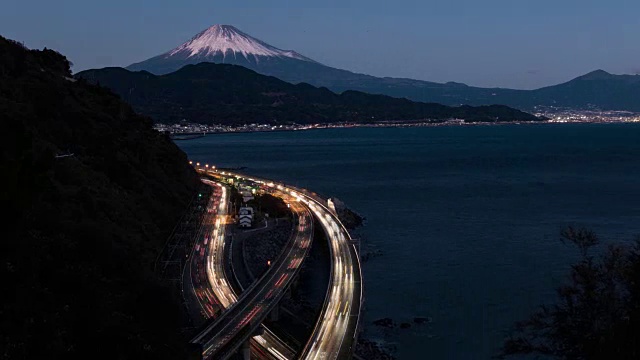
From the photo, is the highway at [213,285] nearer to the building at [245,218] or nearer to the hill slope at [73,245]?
the building at [245,218]

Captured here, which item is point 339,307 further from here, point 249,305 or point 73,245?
point 73,245

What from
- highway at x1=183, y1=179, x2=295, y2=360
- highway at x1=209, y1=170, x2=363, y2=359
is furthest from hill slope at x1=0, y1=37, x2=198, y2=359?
highway at x1=209, y1=170, x2=363, y2=359

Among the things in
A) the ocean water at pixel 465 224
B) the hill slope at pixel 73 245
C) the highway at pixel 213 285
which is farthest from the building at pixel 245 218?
the ocean water at pixel 465 224

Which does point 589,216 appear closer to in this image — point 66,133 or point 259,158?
point 66,133

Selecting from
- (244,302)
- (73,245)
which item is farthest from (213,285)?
(73,245)

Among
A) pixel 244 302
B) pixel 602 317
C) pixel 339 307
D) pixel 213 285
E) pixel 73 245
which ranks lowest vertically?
pixel 339 307

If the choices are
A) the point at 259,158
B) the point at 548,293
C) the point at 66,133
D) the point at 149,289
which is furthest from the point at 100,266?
the point at 259,158
